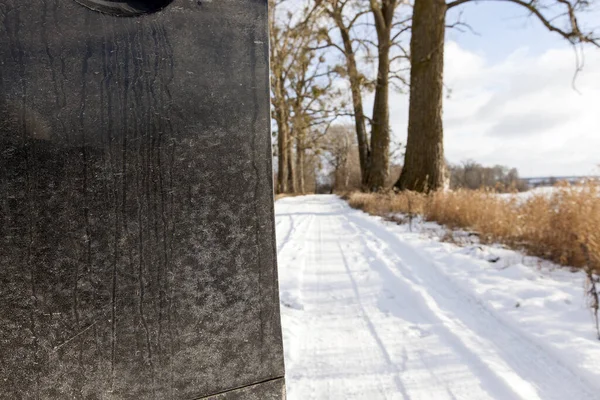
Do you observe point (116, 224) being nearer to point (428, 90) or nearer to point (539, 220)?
point (539, 220)

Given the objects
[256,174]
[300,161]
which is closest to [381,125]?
[256,174]

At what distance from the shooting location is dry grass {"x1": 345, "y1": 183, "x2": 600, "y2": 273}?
3141 millimetres

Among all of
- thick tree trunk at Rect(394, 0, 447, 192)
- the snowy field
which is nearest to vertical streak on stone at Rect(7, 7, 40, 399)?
the snowy field

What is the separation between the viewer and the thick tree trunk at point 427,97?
311 inches

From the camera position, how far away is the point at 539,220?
396 cm

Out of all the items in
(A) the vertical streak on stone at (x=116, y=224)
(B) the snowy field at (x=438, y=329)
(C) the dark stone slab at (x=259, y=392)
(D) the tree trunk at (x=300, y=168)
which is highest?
(D) the tree trunk at (x=300, y=168)

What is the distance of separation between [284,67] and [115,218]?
1542cm

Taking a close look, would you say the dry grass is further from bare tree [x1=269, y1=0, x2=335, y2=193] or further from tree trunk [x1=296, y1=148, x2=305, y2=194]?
tree trunk [x1=296, y1=148, x2=305, y2=194]

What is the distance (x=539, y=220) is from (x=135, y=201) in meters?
4.56

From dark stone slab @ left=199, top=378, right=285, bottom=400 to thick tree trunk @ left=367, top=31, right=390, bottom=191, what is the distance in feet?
39.0

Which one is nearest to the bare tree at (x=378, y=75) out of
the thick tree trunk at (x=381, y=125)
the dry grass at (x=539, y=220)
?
the thick tree trunk at (x=381, y=125)

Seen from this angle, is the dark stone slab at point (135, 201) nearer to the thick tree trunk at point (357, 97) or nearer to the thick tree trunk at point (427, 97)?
the thick tree trunk at point (427, 97)

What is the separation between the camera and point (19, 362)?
0.72 m

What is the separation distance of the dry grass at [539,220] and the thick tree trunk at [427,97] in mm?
1826
